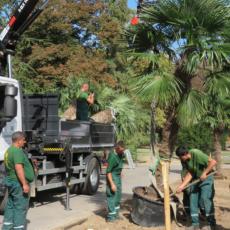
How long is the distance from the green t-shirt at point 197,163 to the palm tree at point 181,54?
1111 millimetres

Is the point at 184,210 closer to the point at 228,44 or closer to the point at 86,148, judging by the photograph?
the point at 228,44

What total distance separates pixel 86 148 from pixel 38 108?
2210 millimetres

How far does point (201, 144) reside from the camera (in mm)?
27047

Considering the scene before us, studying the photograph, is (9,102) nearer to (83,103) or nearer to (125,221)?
(125,221)

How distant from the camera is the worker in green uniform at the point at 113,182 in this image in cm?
958

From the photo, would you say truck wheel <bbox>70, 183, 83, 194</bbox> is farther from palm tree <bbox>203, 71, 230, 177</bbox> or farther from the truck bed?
palm tree <bbox>203, 71, 230, 177</bbox>

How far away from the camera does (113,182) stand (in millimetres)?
9695

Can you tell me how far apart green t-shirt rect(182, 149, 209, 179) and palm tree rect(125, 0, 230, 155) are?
43.7 inches

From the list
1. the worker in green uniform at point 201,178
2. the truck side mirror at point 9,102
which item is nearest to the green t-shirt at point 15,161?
the truck side mirror at point 9,102

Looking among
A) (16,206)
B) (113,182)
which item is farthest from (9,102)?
(113,182)

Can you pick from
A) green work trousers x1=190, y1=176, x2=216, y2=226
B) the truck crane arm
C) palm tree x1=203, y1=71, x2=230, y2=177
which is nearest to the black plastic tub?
green work trousers x1=190, y1=176, x2=216, y2=226

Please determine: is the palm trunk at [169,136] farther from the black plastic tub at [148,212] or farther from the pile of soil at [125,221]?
the black plastic tub at [148,212]

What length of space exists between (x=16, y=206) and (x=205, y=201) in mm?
3267

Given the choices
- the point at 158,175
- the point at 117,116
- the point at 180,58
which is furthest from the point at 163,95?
the point at 117,116
